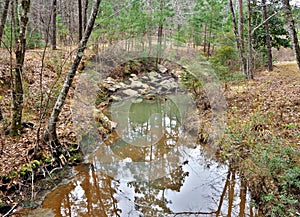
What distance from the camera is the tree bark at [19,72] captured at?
4.95 metres

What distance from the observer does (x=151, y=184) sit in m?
5.76

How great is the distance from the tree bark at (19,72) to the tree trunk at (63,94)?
69cm

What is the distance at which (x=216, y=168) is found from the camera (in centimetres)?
627

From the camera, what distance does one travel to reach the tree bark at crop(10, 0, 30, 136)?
495 cm

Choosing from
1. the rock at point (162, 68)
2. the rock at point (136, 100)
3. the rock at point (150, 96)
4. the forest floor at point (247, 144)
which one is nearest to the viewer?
the forest floor at point (247, 144)

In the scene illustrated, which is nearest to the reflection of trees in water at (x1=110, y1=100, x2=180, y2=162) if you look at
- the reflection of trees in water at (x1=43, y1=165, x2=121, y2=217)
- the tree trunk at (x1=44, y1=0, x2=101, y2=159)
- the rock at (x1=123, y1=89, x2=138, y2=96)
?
the rock at (x1=123, y1=89, x2=138, y2=96)

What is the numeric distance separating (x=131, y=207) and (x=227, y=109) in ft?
17.2

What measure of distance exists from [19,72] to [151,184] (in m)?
3.81

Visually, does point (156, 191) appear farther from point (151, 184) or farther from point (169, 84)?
point (169, 84)

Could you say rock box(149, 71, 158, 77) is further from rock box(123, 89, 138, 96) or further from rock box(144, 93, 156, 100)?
rock box(144, 93, 156, 100)

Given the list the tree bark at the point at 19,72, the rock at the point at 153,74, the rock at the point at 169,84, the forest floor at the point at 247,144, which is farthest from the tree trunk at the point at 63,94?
the rock at the point at 153,74

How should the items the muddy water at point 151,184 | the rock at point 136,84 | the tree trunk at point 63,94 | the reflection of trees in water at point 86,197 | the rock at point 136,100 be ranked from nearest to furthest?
the reflection of trees in water at point 86,197 → the muddy water at point 151,184 → the tree trunk at point 63,94 → the rock at point 136,100 → the rock at point 136,84

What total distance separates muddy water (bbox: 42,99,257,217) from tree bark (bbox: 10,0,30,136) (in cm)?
175

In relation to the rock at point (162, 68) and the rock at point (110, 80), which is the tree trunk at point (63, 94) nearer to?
the rock at point (110, 80)
